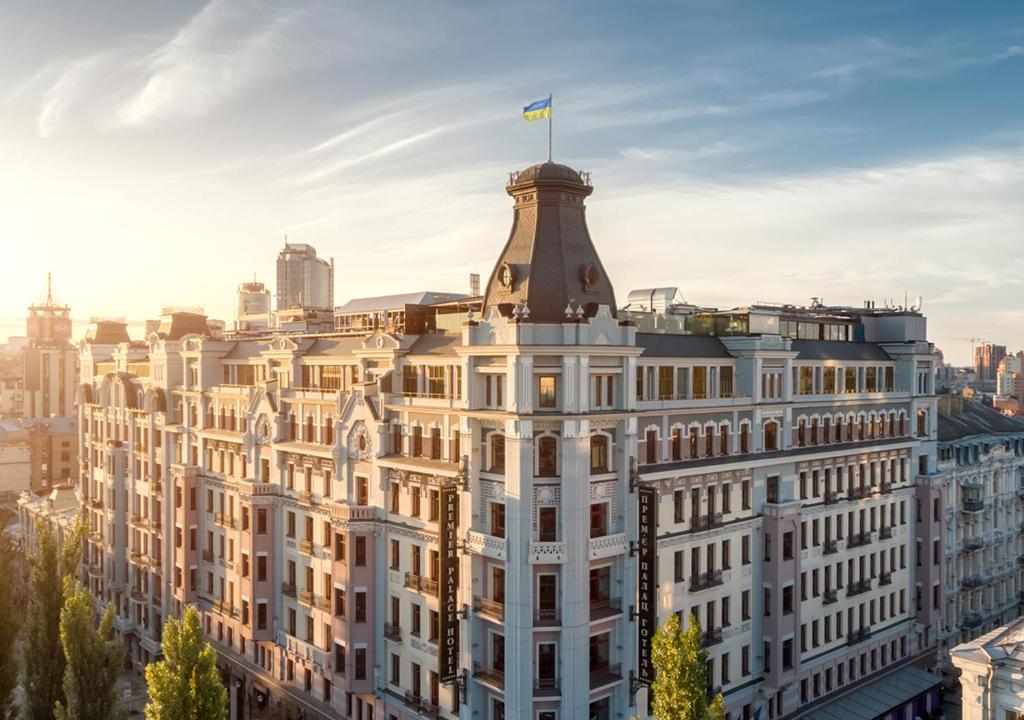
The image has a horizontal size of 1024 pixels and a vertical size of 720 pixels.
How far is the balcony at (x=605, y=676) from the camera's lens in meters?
45.6

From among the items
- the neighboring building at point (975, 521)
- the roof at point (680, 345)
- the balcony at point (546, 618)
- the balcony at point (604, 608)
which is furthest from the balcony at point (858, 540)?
the balcony at point (546, 618)

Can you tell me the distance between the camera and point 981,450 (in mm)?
79000

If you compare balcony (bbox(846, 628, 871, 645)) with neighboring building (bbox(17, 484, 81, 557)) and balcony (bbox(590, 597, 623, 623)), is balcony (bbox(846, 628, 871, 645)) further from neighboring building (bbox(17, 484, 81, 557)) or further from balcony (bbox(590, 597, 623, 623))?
neighboring building (bbox(17, 484, 81, 557))

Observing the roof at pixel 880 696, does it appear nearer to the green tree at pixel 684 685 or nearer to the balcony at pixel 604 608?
the balcony at pixel 604 608

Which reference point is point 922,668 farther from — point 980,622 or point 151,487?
point 151,487

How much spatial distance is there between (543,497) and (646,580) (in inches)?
335

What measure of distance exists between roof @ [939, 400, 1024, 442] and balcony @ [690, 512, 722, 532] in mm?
33516

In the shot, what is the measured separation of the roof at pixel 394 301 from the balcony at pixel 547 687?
1403 inches

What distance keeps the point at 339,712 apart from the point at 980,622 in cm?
6111

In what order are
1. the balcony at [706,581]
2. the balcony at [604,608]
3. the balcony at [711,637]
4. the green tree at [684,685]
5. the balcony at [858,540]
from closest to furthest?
1. the green tree at [684,685]
2. the balcony at [604,608]
3. the balcony at [706,581]
4. the balcony at [711,637]
5. the balcony at [858,540]

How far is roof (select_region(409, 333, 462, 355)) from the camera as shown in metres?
51.9

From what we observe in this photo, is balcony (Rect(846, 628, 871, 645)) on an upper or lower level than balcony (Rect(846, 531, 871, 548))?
lower

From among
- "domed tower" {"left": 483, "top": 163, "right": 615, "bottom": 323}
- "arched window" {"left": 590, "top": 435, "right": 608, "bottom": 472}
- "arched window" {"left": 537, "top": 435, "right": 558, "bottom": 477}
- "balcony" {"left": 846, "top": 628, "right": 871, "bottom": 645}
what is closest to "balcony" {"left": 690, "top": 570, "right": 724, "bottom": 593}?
"arched window" {"left": 590, "top": 435, "right": 608, "bottom": 472}

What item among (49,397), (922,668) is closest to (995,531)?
(922,668)
